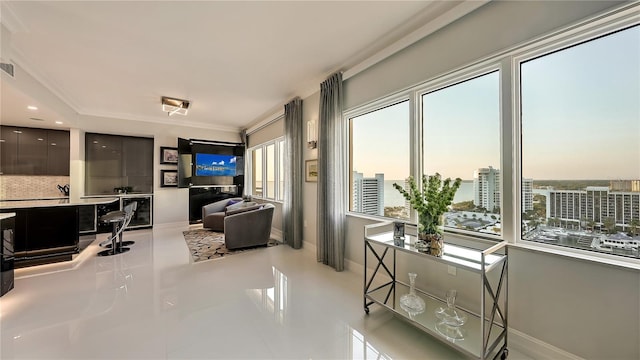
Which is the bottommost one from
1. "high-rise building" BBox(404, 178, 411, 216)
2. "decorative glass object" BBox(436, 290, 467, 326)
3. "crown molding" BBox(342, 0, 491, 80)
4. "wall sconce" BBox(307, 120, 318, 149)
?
"decorative glass object" BBox(436, 290, 467, 326)

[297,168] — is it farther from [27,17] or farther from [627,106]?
[627,106]

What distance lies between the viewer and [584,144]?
1599 millimetres

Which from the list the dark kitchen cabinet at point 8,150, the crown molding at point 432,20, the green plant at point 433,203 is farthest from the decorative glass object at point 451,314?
the dark kitchen cabinet at point 8,150

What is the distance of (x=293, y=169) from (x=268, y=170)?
74.6 inches

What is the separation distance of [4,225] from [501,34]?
17.4ft

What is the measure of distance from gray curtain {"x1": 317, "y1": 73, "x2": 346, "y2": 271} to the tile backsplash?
19.4 feet

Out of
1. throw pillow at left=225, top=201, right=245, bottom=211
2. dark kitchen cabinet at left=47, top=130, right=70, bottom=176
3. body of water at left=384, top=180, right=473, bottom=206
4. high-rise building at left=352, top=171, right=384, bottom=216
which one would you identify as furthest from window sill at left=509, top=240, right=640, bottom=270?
dark kitchen cabinet at left=47, top=130, right=70, bottom=176

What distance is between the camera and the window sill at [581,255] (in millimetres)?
1380

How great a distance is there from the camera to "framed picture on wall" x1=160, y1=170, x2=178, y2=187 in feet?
20.1

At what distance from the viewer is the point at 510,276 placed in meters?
1.80

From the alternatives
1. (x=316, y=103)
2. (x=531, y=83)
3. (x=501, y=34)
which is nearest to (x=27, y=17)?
(x=316, y=103)

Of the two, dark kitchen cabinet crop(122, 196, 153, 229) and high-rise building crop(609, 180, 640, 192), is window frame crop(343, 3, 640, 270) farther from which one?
dark kitchen cabinet crop(122, 196, 153, 229)

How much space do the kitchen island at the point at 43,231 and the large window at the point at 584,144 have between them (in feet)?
18.8

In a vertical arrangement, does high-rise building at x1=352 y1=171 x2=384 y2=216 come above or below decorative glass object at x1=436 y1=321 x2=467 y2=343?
above
